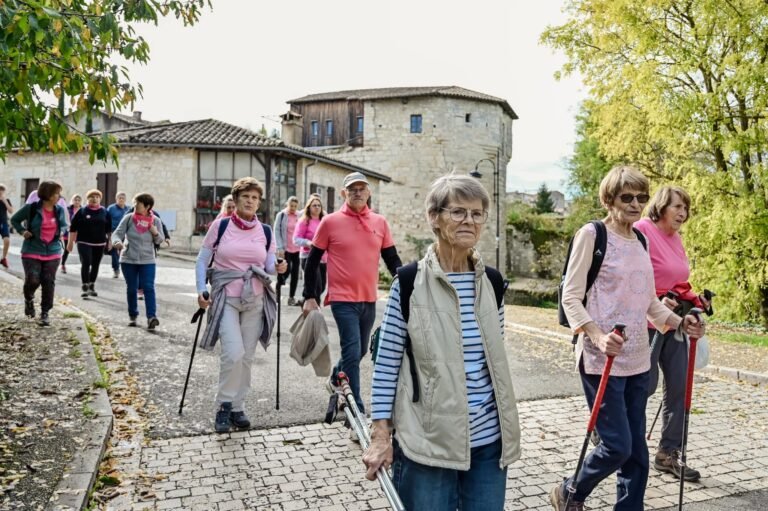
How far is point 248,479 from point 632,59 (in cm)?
1490

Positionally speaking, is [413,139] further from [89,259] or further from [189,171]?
[89,259]

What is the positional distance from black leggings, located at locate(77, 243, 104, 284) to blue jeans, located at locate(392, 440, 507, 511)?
11.1m

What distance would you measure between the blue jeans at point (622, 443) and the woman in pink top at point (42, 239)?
8.25 metres

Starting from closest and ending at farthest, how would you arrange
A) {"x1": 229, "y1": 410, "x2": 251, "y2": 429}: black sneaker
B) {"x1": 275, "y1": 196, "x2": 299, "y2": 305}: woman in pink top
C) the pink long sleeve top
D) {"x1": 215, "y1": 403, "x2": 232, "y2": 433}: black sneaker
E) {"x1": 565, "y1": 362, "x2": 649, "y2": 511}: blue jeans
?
1. {"x1": 565, "y1": 362, "x2": 649, "y2": 511}: blue jeans
2. the pink long sleeve top
3. {"x1": 215, "y1": 403, "x2": 232, "y2": 433}: black sneaker
4. {"x1": 229, "y1": 410, "x2": 251, "y2": 429}: black sneaker
5. {"x1": 275, "y1": 196, "x2": 299, "y2": 305}: woman in pink top

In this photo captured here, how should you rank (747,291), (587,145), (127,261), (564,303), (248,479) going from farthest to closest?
(587,145) < (747,291) < (127,261) < (248,479) < (564,303)

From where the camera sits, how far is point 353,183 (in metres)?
5.59

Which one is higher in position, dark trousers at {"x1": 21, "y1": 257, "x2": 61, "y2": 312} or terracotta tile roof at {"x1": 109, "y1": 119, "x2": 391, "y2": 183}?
terracotta tile roof at {"x1": 109, "y1": 119, "x2": 391, "y2": 183}

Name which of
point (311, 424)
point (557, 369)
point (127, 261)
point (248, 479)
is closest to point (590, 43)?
point (557, 369)

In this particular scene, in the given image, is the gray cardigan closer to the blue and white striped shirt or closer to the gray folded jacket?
the gray folded jacket

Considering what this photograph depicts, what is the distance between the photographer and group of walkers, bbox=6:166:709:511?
8.38ft

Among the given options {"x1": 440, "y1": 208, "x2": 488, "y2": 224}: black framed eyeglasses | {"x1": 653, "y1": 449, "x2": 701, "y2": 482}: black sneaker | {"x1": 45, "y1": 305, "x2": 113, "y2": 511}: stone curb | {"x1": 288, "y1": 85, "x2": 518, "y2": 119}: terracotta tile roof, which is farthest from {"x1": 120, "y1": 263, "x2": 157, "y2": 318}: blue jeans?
{"x1": 288, "y1": 85, "x2": 518, "y2": 119}: terracotta tile roof

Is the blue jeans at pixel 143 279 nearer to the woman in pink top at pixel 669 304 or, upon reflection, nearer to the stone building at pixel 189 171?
the woman in pink top at pixel 669 304

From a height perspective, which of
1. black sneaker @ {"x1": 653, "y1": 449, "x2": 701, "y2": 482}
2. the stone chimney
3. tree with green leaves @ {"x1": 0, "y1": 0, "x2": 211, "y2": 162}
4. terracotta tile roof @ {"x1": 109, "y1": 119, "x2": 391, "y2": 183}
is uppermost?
the stone chimney

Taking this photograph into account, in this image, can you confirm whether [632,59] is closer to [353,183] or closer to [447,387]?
[353,183]
